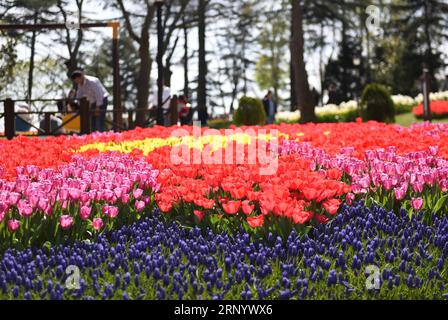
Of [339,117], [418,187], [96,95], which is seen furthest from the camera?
[339,117]

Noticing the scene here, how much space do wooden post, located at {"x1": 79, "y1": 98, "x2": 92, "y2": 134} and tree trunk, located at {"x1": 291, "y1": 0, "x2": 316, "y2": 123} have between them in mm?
10780

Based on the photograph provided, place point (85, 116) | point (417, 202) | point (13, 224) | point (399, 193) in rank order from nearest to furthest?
point (13, 224)
point (417, 202)
point (399, 193)
point (85, 116)

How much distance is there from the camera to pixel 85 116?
17.0 m

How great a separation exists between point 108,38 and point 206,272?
129ft

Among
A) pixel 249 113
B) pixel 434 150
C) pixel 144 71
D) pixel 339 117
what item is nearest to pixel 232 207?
pixel 434 150

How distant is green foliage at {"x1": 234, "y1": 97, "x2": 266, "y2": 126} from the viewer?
2395 centimetres

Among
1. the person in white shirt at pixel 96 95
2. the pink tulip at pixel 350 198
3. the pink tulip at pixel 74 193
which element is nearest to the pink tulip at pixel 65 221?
the pink tulip at pixel 74 193

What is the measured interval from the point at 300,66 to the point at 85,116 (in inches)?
435

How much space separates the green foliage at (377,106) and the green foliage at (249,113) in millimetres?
3686

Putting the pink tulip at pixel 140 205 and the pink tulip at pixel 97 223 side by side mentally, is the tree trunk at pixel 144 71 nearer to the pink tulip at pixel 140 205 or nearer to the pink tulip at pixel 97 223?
the pink tulip at pixel 140 205

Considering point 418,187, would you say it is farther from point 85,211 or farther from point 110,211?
point 85,211

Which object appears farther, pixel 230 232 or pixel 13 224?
pixel 230 232

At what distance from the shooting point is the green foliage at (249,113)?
78.6 ft

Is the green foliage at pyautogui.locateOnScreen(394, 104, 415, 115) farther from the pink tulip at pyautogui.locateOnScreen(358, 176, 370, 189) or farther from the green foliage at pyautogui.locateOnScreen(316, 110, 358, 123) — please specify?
the pink tulip at pyautogui.locateOnScreen(358, 176, 370, 189)
